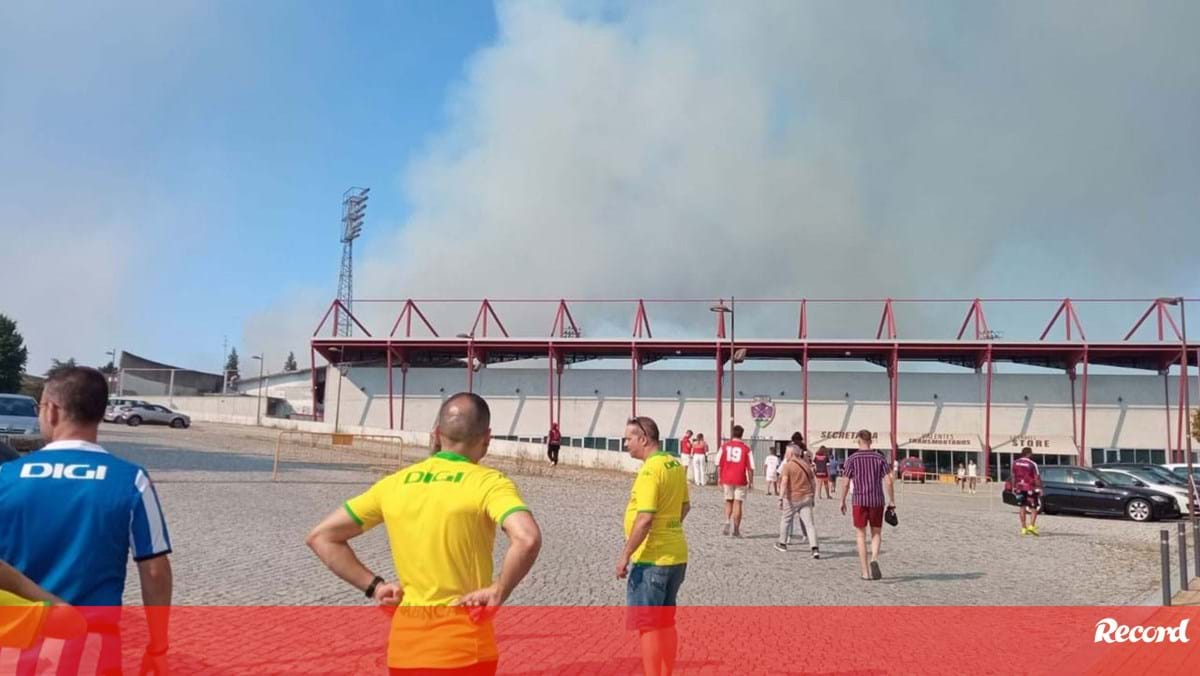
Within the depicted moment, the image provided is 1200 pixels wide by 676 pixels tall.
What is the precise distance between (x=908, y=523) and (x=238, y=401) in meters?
58.3

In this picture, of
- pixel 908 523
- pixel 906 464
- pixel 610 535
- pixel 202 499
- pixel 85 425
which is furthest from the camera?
pixel 906 464

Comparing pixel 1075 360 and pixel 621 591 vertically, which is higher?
pixel 1075 360

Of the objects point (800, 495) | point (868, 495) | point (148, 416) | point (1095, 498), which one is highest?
point (148, 416)

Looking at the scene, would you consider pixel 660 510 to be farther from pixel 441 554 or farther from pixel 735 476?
pixel 735 476

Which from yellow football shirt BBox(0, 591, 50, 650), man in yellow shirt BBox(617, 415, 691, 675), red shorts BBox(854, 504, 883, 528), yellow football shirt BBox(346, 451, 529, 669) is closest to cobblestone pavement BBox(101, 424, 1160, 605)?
red shorts BBox(854, 504, 883, 528)

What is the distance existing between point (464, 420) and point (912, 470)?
42.0m

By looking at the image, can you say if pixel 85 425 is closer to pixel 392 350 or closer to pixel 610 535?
pixel 610 535

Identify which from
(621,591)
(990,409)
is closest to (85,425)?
(621,591)

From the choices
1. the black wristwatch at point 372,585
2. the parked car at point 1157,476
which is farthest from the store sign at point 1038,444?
the black wristwatch at point 372,585

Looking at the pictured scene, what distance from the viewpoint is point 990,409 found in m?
43.9

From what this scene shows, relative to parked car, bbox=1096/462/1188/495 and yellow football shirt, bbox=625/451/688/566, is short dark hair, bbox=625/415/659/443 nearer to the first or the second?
yellow football shirt, bbox=625/451/688/566

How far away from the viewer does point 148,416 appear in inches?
1834

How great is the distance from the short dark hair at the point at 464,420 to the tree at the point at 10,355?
7614cm
